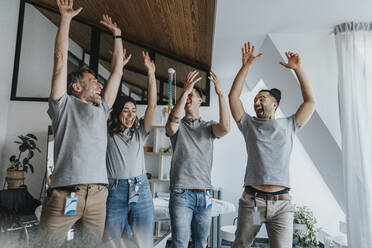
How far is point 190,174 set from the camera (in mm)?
1713

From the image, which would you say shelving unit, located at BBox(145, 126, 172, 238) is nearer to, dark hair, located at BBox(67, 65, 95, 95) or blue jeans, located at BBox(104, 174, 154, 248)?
blue jeans, located at BBox(104, 174, 154, 248)

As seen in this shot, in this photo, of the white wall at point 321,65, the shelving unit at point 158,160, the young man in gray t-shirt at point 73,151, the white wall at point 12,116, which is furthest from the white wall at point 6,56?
the white wall at point 321,65

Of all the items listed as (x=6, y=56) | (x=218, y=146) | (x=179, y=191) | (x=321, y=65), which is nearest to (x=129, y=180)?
(x=179, y=191)

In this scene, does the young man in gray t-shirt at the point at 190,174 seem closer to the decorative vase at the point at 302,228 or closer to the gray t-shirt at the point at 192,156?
the gray t-shirt at the point at 192,156

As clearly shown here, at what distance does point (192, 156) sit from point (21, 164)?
3.50 meters

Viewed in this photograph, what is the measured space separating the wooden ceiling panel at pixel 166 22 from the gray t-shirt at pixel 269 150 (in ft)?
4.63

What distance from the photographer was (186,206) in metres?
1.67

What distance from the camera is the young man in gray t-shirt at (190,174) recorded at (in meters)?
1.65

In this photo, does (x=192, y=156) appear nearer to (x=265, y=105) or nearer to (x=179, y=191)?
(x=179, y=191)

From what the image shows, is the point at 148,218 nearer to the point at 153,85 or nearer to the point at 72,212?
the point at 72,212

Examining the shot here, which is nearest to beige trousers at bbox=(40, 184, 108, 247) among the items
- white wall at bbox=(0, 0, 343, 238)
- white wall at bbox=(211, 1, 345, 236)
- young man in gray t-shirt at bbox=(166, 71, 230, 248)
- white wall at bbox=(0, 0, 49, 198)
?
young man in gray t-shirt at bbox=(166, 71, 230, 248)

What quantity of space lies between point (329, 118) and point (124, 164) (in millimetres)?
1912

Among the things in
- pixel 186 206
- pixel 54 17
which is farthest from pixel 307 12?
pixel 54 17

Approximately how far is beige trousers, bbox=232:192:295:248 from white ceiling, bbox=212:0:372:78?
5.42 feet
